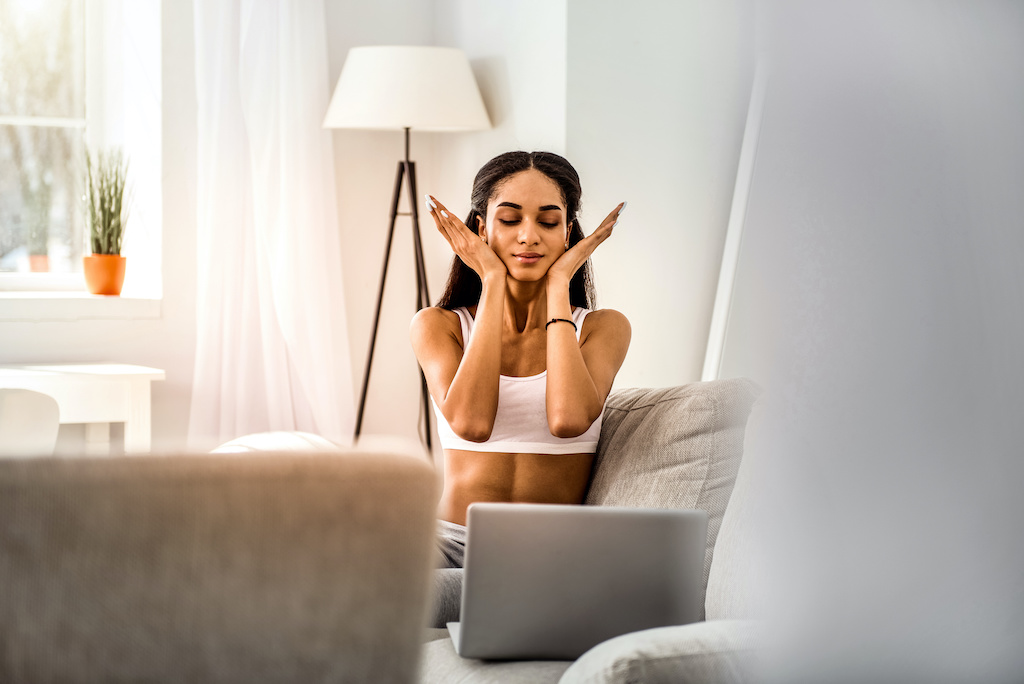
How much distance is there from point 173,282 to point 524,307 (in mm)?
1819

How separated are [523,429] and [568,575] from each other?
1.78ft

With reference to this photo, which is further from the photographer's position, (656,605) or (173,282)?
(173,282)

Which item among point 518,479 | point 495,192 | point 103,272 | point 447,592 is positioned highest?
point 495,192

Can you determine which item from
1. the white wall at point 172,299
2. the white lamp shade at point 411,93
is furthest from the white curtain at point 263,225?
the white lamp shade at point 411,93

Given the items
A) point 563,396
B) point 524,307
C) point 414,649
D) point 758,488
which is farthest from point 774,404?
point 524,307

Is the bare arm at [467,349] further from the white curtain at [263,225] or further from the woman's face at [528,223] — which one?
the white curtain at [263,225]

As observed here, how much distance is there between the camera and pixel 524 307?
1732 mm

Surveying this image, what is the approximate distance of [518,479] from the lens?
1527 mm

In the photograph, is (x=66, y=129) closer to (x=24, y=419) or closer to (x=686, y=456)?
(x=24, y=419)

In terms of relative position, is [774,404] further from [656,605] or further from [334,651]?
[656,605]

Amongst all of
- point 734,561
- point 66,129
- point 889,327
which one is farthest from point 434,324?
point 66,129

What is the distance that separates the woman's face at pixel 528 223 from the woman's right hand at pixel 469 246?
0.08 feet

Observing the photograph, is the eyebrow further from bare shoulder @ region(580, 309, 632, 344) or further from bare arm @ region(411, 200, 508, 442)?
bare shoulder @ region(580, 309, 632, 344)

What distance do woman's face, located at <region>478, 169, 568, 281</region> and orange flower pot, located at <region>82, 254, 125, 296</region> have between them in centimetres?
186
